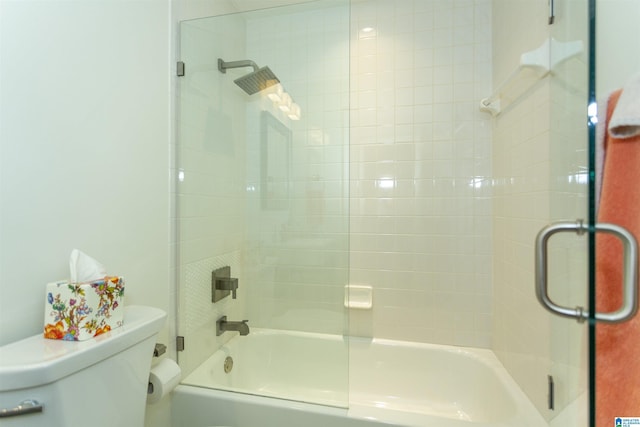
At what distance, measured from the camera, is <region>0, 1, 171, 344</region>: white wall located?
2.34 ft

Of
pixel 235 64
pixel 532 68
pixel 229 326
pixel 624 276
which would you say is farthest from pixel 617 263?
pixel 235 64

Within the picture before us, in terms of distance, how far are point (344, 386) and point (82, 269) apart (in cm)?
114

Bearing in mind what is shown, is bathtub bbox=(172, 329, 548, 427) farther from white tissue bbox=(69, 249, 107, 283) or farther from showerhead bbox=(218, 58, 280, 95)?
showerhead bbox=(218, 58, 280, 95)

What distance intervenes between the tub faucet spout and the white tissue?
85 centimetres

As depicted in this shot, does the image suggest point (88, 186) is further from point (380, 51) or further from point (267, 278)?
point (380, 51)

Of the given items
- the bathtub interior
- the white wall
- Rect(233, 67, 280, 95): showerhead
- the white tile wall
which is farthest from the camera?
the white tile wall

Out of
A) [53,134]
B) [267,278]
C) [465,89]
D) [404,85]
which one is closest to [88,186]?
[53,134]

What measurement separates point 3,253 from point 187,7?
130 cm

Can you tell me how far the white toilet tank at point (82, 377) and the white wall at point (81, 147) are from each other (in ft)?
0.57

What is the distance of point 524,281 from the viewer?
1.27 meters

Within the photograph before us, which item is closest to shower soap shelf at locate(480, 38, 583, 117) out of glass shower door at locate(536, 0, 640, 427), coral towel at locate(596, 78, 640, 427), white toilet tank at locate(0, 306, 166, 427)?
glass shower door at locate(536, 0, 640, 427)

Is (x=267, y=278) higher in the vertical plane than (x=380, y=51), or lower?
lower

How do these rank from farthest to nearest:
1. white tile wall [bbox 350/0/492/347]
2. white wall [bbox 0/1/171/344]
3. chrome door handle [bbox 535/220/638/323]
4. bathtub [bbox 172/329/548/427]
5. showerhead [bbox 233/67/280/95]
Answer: white tile wall [bbox 350/0/492/347]
showerhead [bbox 233/67/280/95]
bathtub [bbox 172/329/548/427]
white wall [bbox 0/1/171/344]
chrome door handle [bbox 535/220/638/323]

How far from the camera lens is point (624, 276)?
545 mm
